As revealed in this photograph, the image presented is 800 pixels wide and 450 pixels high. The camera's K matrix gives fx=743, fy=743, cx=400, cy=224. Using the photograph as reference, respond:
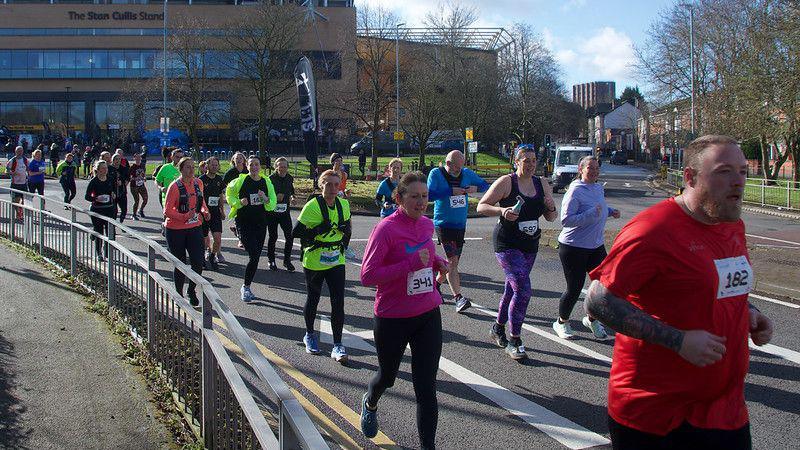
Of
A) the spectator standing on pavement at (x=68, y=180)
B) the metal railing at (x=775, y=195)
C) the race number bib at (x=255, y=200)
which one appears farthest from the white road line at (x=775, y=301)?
the metal railing at (x=775, y=195)

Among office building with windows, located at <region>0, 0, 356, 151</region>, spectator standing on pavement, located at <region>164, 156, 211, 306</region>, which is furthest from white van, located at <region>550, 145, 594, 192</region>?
office building with windows, located at <region>0, 0, 356, 151</region>

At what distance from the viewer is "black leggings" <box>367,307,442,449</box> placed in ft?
15.4

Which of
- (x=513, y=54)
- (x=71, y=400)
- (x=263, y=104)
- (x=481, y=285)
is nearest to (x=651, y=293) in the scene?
(x=71, y=400)

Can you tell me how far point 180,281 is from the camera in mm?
7863

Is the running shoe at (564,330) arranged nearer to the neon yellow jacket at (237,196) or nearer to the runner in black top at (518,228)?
the runner in black top at (518,228)

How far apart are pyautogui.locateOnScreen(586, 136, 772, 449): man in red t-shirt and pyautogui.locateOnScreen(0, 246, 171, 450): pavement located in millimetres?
3185

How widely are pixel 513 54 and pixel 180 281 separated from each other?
63369 millimetres

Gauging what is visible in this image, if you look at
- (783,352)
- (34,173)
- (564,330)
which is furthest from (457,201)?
(34,173)

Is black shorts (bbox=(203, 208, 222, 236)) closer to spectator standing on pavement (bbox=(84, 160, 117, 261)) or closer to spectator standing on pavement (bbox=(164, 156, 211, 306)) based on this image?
spectator standing on pavement (bbox=(84, 160, 117, 261))

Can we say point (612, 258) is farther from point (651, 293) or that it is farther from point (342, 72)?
point (342, 72)

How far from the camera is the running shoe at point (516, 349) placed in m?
7.18

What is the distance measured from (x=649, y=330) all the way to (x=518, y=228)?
4.32m

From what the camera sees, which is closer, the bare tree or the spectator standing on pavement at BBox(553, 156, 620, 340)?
the spectator standing on pavement at BBox(553, 156, 620, 340)

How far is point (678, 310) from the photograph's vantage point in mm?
2955
